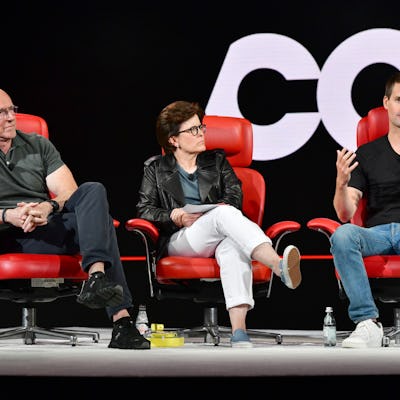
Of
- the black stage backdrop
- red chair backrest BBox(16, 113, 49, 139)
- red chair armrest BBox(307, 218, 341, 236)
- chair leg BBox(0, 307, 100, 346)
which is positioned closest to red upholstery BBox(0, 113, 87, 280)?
chair leg BBox(0, 307, 100, 346)

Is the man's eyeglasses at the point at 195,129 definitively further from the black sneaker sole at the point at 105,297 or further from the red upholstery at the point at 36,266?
the black sneaker sole at the point at 105,297

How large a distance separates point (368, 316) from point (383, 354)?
570mm

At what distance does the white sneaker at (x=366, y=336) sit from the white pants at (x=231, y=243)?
0.46 m

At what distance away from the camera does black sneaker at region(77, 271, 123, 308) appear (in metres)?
3.23

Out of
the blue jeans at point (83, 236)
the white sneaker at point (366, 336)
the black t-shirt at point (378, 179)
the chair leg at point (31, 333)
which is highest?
the black t-shirt at point (378, 179)

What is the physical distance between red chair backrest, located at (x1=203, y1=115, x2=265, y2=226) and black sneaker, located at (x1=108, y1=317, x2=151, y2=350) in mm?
1341

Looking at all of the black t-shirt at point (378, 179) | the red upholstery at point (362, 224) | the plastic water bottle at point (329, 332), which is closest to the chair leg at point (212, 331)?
the plastic water bottle at point (329, 332)

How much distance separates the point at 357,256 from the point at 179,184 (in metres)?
1.04

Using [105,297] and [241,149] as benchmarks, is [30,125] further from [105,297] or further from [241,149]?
[105,297]

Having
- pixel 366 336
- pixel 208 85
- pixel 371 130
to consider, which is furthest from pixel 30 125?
pixel 366 336

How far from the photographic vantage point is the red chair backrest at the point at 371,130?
4363mm

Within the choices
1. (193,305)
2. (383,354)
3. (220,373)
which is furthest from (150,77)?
(220,373)

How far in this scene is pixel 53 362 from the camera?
266 cm

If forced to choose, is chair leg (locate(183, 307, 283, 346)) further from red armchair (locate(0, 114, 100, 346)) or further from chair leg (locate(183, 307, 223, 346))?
red armchair (locate(0, 114, 100, 346))
